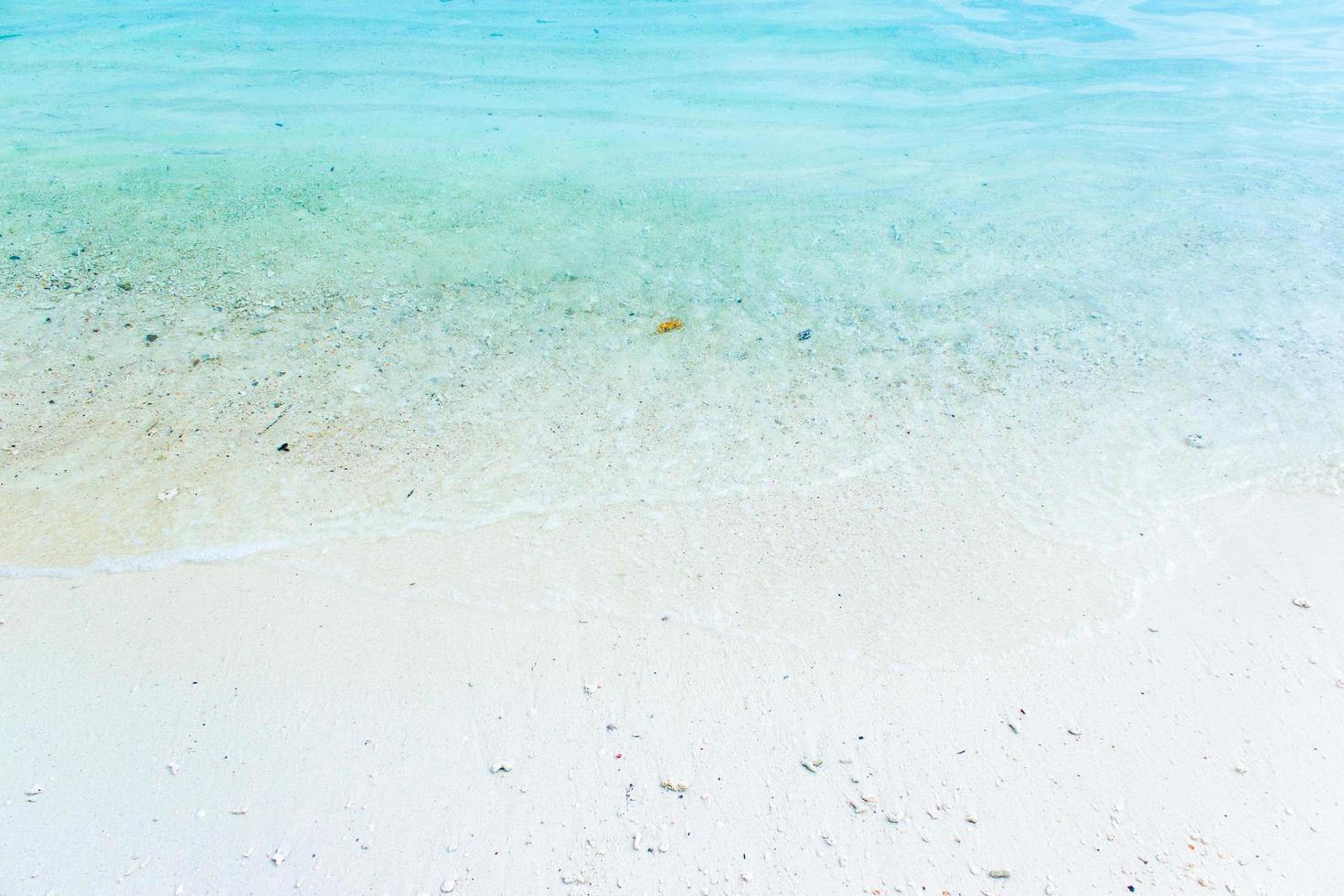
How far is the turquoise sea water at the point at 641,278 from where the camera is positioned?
8.55 ft

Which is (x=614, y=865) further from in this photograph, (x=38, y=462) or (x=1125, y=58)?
(x=1125, y=58)

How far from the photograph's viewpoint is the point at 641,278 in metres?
3.69

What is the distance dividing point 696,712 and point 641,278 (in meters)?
2.33

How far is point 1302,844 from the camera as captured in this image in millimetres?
1598

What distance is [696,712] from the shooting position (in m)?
1.89

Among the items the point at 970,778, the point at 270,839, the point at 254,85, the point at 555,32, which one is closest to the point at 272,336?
the point at 270,839

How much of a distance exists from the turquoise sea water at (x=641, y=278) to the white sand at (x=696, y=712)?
0.24m

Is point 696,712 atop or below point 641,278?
below

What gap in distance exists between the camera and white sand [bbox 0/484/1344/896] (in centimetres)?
160

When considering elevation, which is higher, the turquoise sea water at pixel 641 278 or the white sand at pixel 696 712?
the turquoise sea water at pixel 641 278

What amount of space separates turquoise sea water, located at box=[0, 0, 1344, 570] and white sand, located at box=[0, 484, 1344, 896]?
0.80 feet

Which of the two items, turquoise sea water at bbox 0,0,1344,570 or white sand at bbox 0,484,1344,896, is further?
turquoise sea water at bbox 0,0,1344,570

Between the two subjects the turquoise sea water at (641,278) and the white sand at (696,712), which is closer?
the white sand at (696,712)

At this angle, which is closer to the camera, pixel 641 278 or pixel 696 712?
pixel 696 712
